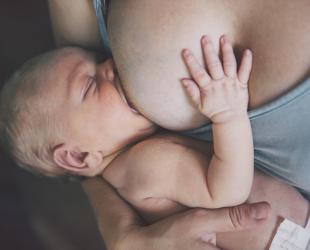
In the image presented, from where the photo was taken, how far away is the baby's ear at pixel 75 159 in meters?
0.96

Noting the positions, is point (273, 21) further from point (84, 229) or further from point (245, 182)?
point (84, 229)

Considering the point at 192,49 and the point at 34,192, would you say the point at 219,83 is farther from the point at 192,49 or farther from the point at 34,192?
the point at 34,192

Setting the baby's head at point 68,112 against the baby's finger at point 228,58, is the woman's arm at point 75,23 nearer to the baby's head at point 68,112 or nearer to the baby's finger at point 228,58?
the baby's head at point 68,112

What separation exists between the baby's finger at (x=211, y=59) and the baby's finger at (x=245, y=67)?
32 millimetres

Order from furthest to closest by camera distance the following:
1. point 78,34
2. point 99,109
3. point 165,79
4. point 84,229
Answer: point 84,229
point 78,34
point 99,109
point 165,79

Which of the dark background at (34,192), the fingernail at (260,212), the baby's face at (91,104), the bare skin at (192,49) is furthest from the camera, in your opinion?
the dark background at (34,192)

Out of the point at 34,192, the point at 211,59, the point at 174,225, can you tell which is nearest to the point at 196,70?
the point at 211,59

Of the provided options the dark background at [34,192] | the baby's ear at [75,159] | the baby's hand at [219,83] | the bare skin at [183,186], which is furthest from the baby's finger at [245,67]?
the dark background at [34,192]

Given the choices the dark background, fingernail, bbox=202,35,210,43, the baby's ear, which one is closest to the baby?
the baby's ear

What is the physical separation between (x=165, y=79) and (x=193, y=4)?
0.13 metres

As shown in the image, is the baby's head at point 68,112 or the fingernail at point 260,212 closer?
the fingernail at point 260,212

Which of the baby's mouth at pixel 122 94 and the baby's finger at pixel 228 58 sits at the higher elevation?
the baby's finger at pixel 228 58

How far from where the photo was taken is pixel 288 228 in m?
0.83

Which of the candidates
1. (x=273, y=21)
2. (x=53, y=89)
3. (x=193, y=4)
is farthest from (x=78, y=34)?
(x=273, y=21)
